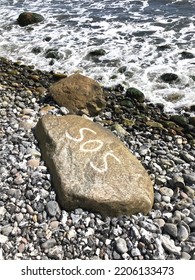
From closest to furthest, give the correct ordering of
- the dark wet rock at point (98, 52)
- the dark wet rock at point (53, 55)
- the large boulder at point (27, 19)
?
the dark wet rock at point (53, 55) < the dark wet rock at point (98, 52) < the large boulder at point (27, 19)

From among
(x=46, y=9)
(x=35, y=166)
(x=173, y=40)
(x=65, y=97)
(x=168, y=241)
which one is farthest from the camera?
(x=46, y=9)

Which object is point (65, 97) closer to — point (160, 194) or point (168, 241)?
point (160, 194)

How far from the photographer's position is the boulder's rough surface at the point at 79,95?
793 centimetres

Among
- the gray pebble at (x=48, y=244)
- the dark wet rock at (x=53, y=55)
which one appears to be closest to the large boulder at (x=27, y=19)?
the dark wet rock at (x=53, y=55)

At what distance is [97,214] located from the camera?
16.6ft

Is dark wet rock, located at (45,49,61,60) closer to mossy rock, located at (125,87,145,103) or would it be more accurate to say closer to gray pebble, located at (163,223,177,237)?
mossy rock, located at (125,87,145,103)

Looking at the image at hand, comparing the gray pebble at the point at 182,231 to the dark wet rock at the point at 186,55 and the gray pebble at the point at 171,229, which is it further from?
the dark wet rock at the point at 186,55

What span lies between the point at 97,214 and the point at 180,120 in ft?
11.8

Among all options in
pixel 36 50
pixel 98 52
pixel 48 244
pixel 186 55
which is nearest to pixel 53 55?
pixel 36 50

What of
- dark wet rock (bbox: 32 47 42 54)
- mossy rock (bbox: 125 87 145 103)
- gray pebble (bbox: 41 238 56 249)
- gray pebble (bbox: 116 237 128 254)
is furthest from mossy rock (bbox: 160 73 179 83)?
gray pebble (bbox: 41 238 56 249)

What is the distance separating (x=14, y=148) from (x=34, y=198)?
1.33 metres

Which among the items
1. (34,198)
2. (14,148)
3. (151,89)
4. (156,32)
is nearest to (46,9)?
(156,32)

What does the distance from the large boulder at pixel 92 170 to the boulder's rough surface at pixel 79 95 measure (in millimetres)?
1615

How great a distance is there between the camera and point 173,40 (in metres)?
11.8
